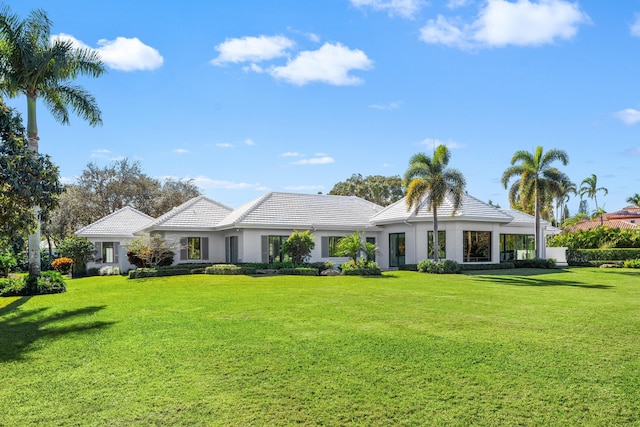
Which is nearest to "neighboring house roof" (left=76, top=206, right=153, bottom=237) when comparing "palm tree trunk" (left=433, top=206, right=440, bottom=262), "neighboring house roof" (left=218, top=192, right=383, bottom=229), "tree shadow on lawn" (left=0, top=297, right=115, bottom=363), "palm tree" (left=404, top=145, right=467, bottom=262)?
"neighboring house roof" (left=218, top=192, right=383, bottom=229)

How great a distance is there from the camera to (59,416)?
18.6ft

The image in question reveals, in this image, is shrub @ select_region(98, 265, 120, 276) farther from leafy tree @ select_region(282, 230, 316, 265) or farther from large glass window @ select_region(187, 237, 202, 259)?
leafy tree @ select_region(282, 230, 316, 265)

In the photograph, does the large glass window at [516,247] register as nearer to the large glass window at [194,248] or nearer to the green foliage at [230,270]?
the green foliage at [230,270]

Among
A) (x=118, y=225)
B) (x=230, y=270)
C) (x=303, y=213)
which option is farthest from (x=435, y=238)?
(x=118, y=225)

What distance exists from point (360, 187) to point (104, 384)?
193 ft

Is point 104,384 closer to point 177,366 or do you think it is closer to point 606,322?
point 177,366

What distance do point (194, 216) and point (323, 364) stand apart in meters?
26.4

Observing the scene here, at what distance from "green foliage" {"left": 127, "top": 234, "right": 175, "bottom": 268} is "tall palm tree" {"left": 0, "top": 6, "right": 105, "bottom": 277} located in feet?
24.6

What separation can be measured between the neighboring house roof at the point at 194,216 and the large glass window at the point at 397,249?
11739 mm

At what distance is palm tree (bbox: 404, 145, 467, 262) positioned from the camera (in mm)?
26781

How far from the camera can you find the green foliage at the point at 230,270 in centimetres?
2617

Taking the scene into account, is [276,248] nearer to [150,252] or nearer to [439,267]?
[150,252]

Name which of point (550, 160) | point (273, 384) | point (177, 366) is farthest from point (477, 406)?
point (550, 160)

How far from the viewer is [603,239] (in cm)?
3894
